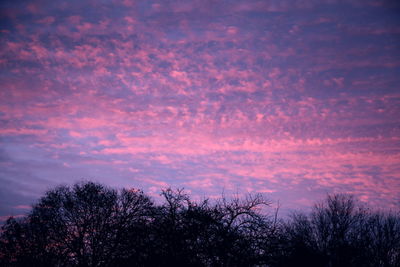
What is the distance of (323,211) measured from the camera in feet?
148

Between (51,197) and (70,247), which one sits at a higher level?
Result: (51,197)

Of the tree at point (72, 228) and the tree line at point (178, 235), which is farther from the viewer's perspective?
the tree at point (72, 228)

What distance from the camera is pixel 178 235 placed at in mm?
18016

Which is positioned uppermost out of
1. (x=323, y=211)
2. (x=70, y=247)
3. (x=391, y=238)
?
(x=323, y=211)

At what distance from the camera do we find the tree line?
17797 millimetres

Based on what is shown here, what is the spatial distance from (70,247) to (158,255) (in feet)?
64.3

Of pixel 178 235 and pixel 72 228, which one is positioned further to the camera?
pixel 72 228

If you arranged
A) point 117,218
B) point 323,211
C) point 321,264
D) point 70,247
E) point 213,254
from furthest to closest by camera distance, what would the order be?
point 323,211
point 117,218
point 70,247
point 321,264
point 213,254

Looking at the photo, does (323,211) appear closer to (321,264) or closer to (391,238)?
(391,238)

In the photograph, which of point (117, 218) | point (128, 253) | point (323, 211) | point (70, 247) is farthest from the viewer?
point (323, 211)

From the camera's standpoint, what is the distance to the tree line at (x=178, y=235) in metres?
17.8

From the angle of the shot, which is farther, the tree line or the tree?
the tree

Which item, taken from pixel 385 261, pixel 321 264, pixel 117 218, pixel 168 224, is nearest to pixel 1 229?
pixel 117 218

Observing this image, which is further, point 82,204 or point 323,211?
point 323,211
